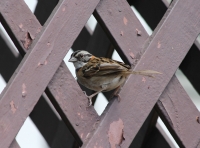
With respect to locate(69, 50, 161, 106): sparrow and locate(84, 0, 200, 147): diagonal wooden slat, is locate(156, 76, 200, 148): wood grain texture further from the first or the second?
locate(69, 50, 161, 106): sparrow

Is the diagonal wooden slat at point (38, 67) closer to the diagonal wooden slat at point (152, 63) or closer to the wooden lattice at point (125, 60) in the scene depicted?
the wooden lattice at point (125, 60)

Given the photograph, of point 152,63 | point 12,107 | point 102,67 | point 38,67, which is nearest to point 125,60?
point 152,63

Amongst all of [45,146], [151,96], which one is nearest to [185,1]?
[151,96]

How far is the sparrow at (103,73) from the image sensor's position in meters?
2.79

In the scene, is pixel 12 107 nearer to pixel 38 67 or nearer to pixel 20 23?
pixel 38 67

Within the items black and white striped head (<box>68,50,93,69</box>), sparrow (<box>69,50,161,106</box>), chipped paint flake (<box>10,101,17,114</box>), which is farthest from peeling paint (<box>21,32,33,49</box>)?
black and white striped head (<box>68,50,93,69</box>)

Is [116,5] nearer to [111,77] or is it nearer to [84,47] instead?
[111,77]

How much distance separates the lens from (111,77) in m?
3.01

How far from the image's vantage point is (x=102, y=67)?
3.02m

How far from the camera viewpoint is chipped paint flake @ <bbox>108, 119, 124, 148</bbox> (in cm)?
257

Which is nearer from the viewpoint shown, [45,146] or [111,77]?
[111,77]

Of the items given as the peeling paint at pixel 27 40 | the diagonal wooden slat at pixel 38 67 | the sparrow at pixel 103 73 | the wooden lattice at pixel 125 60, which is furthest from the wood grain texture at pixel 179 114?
the peeling paint at pixel 27 40

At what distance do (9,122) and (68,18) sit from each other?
2.13 feet

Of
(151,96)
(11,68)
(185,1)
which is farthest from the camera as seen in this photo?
(11,68)
